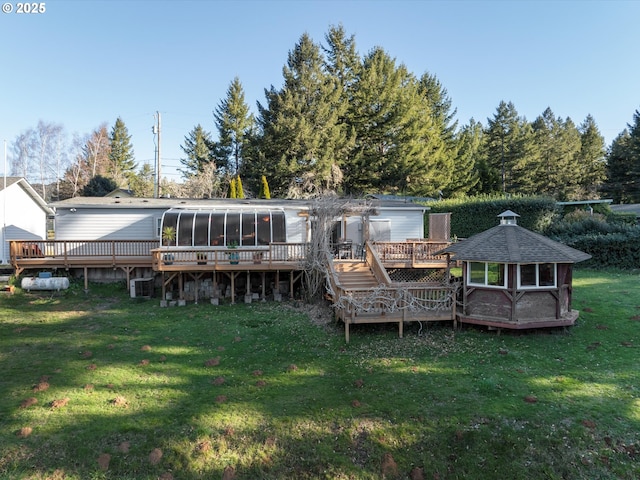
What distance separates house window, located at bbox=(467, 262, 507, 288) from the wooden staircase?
10.3 ft

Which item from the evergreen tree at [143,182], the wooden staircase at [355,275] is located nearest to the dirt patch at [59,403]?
the wooden staircase at [355,275]

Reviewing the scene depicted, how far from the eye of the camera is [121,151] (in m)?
51.1

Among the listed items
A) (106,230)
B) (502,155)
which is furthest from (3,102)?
(502,155)

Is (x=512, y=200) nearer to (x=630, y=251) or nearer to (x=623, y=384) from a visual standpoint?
(x=630, y=251)

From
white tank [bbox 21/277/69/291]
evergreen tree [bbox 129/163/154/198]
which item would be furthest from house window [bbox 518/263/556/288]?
evergreen tree [bbox 129/163/154/198]

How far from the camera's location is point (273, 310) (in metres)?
12.8

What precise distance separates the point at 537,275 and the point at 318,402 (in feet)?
21.9

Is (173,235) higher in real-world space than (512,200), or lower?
lower

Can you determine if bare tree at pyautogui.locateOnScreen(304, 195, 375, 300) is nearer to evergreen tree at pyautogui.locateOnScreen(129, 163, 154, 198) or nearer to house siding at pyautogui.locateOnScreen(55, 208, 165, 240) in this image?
house siding at pyautogui.locateOnScreen(55, 208, 165, 240)

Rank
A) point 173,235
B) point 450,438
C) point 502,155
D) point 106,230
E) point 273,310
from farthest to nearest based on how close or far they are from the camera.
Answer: point 502,155 < point 106,230 < point 173,235 < point 273,310 < point 450,438

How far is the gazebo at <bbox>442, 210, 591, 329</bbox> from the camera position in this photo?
9.49 metres

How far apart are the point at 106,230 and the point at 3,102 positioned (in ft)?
49.0

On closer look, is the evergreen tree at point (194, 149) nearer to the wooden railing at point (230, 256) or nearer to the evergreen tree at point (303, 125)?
the evergreen tree at point (303, 125)

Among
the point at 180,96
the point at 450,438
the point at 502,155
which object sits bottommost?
the point at 450,438
